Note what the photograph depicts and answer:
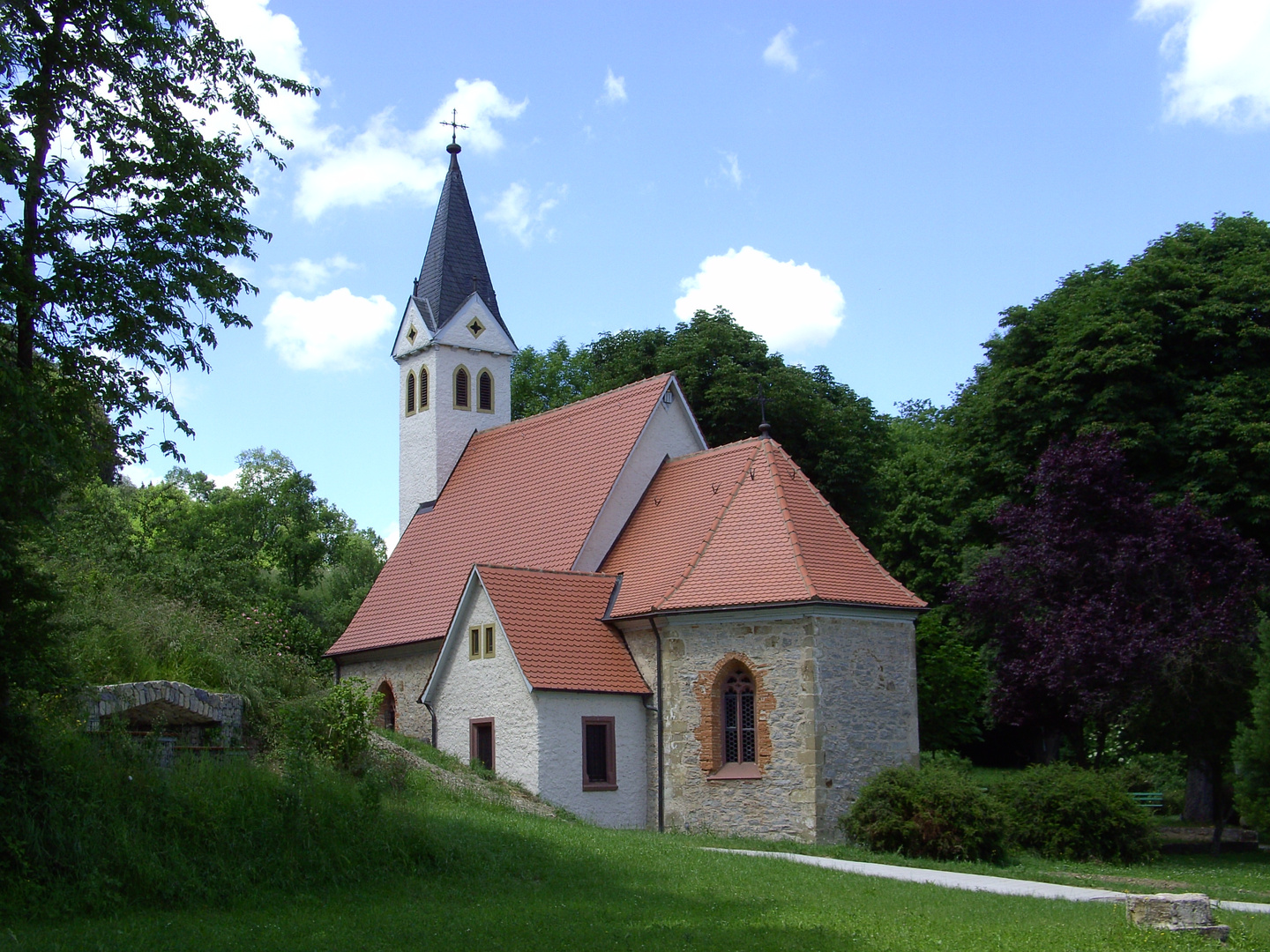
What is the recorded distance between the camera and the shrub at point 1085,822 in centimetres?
1984

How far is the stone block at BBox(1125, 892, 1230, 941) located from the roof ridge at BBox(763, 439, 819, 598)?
10581 mm

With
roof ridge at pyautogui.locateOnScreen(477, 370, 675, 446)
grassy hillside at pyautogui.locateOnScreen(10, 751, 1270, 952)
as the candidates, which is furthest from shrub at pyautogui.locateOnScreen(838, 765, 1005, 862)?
roof ridge at pyautogui.locateOnScreen(477, 370, 675, 446)

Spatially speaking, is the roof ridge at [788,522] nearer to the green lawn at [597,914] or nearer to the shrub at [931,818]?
the shrub at [931,818]

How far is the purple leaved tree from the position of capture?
22594mm

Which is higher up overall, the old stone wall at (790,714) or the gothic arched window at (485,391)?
the gothic arched window at (485,391)

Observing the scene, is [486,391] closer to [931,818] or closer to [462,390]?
[462,390]

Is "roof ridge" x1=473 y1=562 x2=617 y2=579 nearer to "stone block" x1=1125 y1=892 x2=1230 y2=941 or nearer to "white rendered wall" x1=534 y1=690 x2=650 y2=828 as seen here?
"white rendered wall" x1=534 y1=690 x2=650 y2=828

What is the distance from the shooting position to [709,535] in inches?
944

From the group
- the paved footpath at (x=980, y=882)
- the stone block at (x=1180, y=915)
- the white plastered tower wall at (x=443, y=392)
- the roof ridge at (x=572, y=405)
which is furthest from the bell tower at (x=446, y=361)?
the stone block at (x=1180, y=915)

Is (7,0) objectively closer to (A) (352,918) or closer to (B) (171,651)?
(A) (352,918)

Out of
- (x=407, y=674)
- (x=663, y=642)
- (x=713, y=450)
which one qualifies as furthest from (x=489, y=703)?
(x=713, y=450)

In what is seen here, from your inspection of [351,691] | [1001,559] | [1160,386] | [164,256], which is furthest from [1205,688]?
[164,256]

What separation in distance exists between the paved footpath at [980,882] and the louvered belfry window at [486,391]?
1870 cm

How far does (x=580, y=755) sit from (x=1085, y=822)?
8479 mm
